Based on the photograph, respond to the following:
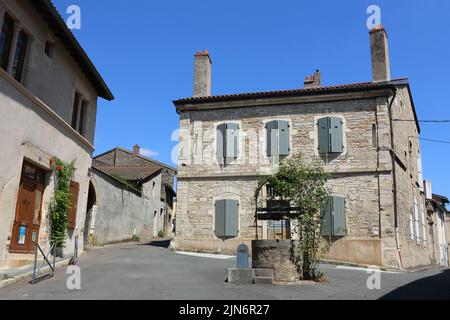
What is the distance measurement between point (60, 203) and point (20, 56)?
3.89 metres

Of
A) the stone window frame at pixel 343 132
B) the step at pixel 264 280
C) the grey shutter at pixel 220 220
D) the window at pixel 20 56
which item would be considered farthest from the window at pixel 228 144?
the window at pixel 20 56

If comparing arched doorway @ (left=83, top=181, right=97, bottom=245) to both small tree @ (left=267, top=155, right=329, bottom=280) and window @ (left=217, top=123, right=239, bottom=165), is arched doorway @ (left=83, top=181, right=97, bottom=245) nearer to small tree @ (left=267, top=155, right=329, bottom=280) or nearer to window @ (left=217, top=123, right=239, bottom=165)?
window @ (left=217, top=123, right=239, bottom=165)

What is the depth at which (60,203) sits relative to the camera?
1129 cm

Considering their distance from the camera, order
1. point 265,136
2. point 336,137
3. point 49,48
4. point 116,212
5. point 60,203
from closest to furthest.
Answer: point 49,48
point 60,203
point 336,137
point 265,136
point 116,212

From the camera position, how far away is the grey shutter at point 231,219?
16.5 m

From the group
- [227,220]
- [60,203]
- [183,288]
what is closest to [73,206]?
[60,203]

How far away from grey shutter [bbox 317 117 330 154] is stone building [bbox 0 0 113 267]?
841cm

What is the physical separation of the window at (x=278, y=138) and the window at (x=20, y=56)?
9667mm

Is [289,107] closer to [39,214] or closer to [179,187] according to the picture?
[179,187]

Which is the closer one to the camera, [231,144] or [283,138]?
[283,138]

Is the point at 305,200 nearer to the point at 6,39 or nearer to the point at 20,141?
the point at 20,141

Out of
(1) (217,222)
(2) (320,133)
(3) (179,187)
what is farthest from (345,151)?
(3) (179,187)

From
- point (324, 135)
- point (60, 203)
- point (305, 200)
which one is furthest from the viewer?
point (324, 135)

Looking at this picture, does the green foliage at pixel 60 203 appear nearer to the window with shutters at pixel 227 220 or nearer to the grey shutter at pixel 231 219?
the window with shutters at pixel 227 220
